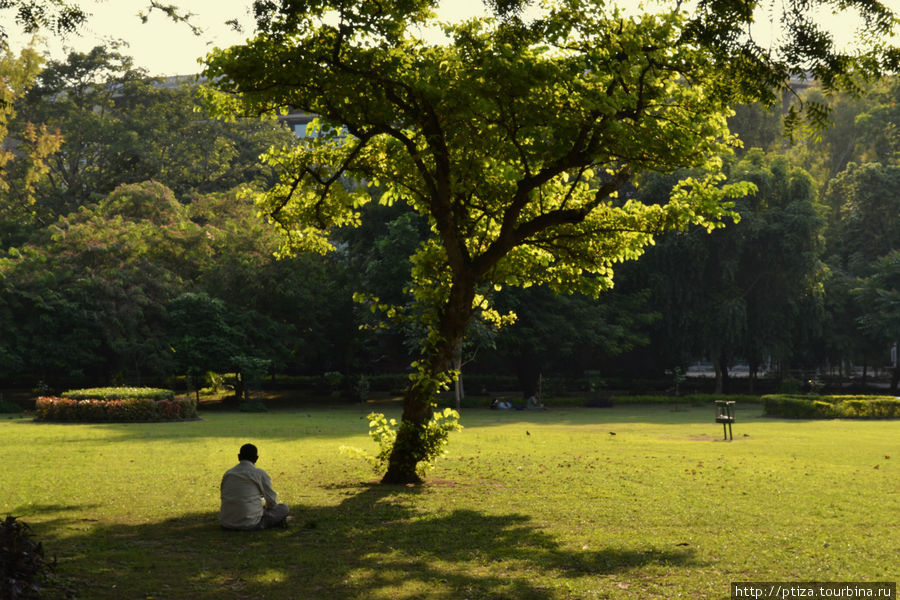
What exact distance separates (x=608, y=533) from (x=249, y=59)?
731 centimetres

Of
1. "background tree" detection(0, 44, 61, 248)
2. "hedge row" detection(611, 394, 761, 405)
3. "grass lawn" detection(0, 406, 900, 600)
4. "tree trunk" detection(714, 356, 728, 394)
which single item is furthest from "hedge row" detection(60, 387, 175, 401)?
"tree trunk" detection(714, 356, 728, 394)

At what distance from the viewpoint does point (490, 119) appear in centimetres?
1171

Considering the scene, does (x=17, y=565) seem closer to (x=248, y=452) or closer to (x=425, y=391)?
(x=248, y=452)

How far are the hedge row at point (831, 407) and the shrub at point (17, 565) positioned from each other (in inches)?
1180

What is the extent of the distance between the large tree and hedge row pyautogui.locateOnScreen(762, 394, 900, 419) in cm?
1993

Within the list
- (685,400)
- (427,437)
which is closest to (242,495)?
(427,437)

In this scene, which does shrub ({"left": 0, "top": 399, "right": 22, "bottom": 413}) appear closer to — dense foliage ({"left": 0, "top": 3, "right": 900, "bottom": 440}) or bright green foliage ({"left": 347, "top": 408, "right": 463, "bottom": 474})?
dense foliage ({"left": 0, "top": 3, "right": 900, "bottom": 440})

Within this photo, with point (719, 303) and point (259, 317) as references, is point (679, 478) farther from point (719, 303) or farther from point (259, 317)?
point (719, 303)

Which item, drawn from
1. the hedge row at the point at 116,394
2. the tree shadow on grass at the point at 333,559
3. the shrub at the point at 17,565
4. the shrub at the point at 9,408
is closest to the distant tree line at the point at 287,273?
the shrub at the point at 9,408

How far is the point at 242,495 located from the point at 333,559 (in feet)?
5.77

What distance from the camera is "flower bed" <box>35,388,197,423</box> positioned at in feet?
88.3

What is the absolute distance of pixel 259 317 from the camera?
123 ft

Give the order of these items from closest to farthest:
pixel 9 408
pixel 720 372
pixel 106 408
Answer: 1. pixel 106 408
2. pixel 9 408
3. pixel 720 372

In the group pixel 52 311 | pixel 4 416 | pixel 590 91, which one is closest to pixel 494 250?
pixel 590 91
